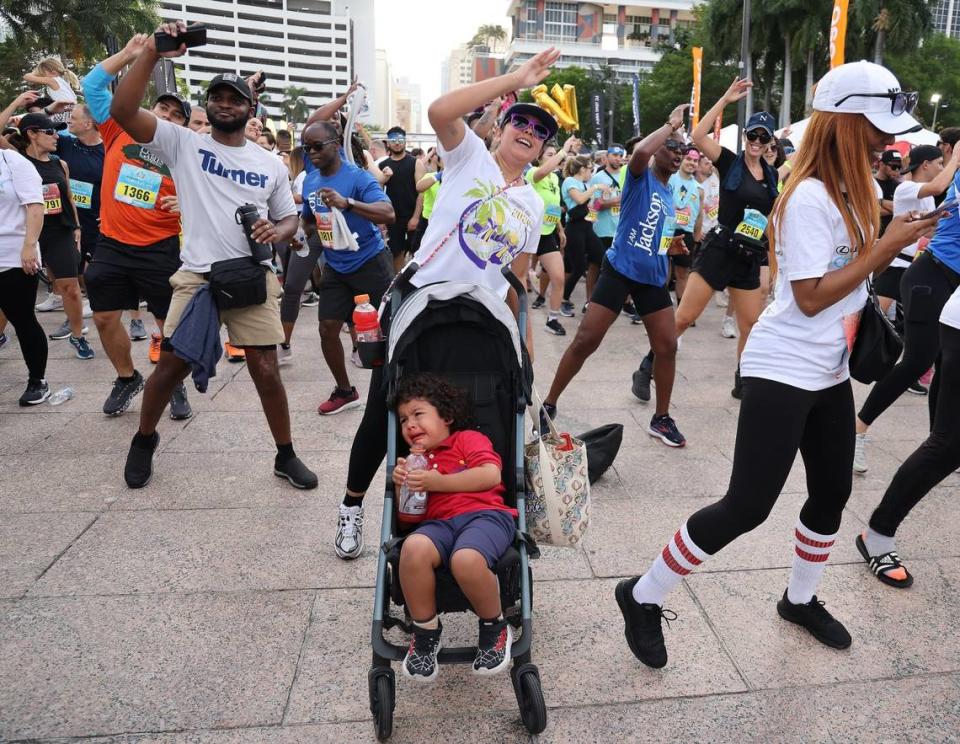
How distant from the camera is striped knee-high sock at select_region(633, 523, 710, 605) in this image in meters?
2.65

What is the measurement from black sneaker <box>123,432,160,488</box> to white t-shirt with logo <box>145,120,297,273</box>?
1.02m

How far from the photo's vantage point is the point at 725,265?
555 cm

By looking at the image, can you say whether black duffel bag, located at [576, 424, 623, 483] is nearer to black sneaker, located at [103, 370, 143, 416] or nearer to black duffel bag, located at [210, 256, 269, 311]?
black duffel bag, located at [210, 256, 269, 311]

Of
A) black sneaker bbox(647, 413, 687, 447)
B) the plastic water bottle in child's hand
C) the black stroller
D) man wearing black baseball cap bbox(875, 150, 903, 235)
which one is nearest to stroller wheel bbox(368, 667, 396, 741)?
the black stroller

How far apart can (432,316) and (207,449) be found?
8.62 feet

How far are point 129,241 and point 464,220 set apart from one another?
3093 mm

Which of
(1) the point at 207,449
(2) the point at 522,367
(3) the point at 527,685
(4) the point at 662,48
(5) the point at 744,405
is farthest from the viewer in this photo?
(4) the point at 662,48

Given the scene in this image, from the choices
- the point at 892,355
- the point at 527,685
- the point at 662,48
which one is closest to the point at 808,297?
the point at 892,355

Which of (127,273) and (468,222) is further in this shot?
(127,273)

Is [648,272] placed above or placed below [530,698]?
above

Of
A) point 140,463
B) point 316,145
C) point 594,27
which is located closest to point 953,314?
point 316,145

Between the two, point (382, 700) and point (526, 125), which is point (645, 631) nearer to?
point (382, 700)

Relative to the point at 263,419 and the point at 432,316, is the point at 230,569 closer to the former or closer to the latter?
the point at 432,316

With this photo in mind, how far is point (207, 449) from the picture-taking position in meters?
4.80
